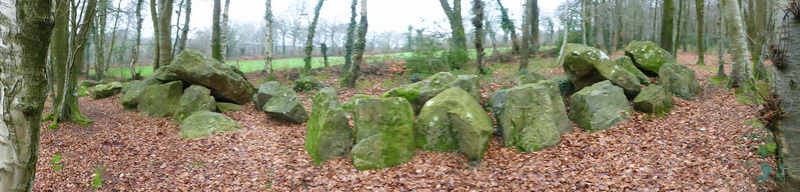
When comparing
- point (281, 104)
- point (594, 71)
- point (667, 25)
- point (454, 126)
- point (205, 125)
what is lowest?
point (205, 125)

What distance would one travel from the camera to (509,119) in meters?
7.69

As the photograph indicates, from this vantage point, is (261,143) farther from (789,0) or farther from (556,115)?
(789,0)

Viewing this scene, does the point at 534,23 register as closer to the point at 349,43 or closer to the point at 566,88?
Result: the point at 349,43

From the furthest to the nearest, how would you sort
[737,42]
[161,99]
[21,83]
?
[161,99] → [737,42] → [21,83]

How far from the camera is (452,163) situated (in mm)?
7035

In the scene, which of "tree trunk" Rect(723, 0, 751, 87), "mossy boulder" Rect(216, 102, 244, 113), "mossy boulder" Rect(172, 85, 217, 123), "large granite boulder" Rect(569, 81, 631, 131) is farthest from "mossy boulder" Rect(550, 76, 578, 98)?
"mossy boulder" Rect(172, 85, 217, 123)

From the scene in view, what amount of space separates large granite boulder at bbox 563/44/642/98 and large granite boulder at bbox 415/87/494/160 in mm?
3162

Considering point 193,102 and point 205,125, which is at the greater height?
point 193,102

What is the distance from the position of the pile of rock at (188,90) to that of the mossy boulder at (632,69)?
953 cm

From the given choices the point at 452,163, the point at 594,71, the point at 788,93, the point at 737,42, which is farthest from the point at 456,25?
the point at 788,93

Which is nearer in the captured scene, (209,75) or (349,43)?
(209,75)

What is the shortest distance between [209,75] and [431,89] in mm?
5679

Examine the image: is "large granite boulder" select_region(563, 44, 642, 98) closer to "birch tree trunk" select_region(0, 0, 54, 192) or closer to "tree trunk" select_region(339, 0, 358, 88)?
"tree trunk" select_region(339, 0, 358, 88)

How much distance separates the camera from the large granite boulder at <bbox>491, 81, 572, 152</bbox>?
291 inches
